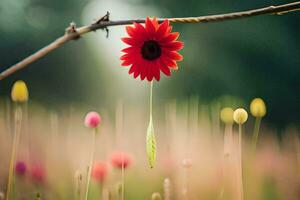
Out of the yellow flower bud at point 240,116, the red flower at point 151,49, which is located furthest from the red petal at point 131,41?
the yellow flower bud at point 240,116

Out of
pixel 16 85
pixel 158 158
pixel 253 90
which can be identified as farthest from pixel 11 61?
pixel 253 90

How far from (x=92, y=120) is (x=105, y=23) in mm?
227

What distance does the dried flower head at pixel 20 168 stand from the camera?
1.03 m

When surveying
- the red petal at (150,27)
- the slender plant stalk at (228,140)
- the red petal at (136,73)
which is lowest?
the slender plant stalk at (228,140)

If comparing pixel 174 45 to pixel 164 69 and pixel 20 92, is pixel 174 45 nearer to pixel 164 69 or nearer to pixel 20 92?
pixel 164 69

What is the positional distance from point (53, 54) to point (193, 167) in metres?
0.39

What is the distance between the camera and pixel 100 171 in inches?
40.2

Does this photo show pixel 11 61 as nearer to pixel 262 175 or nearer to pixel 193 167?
pixel 193 167

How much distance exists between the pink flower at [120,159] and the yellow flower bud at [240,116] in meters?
0.24

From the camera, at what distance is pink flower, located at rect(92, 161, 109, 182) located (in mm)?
1021

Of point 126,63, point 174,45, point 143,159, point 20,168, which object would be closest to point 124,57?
point 126,63

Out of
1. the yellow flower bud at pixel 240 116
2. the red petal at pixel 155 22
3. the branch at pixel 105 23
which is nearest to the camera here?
the branch at pixel 105 23

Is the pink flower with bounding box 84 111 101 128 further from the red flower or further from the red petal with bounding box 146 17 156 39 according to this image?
the red petal with bounding box 146 17 156 39

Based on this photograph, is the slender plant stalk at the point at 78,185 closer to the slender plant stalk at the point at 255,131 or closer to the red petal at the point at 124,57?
the red petal at the point at 124,57
